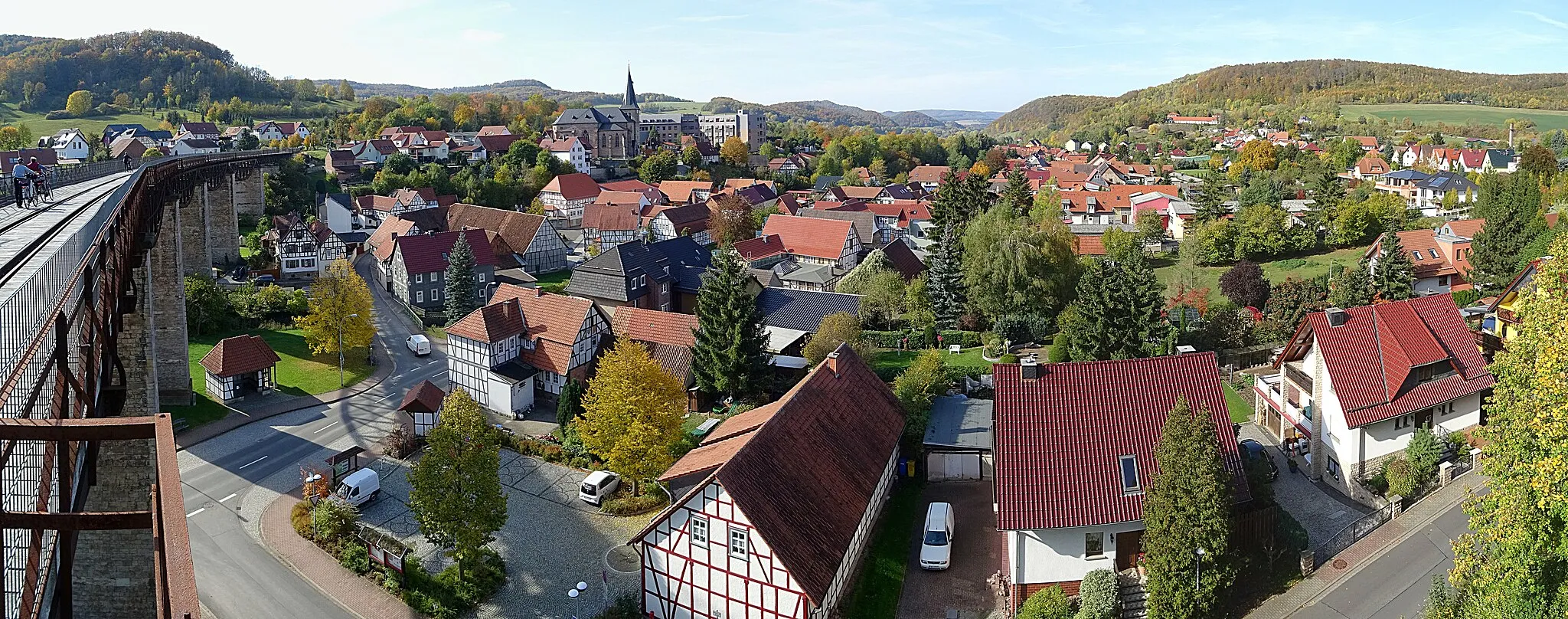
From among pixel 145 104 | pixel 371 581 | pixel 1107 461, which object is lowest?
pixel 371 581

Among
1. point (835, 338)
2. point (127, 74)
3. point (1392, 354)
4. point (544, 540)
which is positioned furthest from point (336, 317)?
point (127, 74)

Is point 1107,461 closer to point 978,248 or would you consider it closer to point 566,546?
point 566,546

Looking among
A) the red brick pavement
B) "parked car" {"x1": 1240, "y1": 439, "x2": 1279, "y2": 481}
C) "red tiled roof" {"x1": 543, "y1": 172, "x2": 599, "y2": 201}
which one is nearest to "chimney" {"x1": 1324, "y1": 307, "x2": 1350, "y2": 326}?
"parked car" {"x1": 1240, "y1": 439, "x2": 1279, "y2": 481}

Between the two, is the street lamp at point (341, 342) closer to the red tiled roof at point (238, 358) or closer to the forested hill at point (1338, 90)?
the red tiled roof at point (238, 358)

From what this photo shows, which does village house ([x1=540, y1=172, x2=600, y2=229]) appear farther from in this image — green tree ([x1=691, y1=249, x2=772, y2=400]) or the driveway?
the driveway

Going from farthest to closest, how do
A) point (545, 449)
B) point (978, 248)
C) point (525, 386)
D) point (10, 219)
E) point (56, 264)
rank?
1. point (978, 248)
2. point (525, 386)
3. point (545, 449)
4. point (10, 219)
5. point (56, 264)

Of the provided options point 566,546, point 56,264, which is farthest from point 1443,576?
point 56,264
